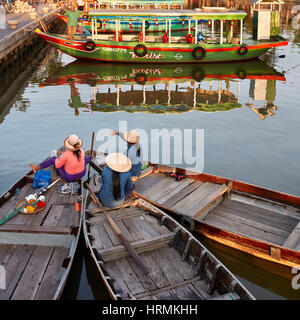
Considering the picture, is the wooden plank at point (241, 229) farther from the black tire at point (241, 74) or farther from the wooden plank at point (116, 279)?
the black tire at point (241, 74)

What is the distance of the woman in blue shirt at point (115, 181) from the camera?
754 centimetres

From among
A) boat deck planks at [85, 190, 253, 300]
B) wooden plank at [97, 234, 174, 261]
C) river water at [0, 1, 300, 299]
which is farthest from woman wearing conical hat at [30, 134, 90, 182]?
wooden plank at [97, 234, 174, 261]

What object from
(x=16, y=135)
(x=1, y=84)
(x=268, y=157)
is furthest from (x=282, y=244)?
(x=1, y=84)

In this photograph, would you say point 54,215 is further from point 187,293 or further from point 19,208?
point 187,293

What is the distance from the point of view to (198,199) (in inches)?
356

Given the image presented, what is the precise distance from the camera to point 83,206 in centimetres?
812

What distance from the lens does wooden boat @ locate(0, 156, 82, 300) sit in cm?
636

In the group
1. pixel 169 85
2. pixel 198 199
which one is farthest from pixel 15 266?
pixel 169 85

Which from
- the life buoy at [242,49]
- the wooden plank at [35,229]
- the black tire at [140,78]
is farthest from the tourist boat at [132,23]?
the wooden plank at [35,229]

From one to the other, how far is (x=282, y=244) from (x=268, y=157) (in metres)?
5.35

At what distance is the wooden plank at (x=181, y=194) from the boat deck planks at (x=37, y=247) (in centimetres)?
204

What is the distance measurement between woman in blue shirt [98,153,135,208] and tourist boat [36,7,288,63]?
17.8 metres

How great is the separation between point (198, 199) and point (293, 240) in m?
2.27
